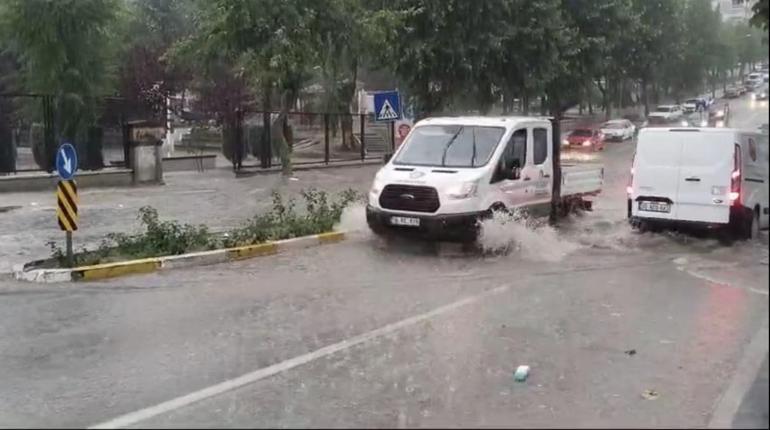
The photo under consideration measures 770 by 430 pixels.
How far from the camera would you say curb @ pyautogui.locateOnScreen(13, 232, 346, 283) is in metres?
11.1

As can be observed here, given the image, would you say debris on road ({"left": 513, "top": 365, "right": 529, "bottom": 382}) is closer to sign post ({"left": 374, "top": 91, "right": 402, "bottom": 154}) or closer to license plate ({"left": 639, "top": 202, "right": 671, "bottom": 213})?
license plate ({"left": 639, "top": 202, "right": 671, "bottom": 213})

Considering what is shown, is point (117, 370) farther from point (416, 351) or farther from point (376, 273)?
point (376, 273)

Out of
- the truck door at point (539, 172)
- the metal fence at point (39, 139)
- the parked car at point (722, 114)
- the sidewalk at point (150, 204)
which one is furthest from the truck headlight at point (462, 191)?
the metal fence at point (39, 139)

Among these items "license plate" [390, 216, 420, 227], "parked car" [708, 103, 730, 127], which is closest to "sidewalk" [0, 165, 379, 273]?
"license plate" [390, 216, 420, 227]

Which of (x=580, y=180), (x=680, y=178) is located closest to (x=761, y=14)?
(x=680, y=178)

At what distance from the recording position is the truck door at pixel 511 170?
12930 mm

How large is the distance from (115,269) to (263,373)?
5329 mm

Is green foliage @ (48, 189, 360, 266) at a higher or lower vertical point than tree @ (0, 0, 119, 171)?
lower

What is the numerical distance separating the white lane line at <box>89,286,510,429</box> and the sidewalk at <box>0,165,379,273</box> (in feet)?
20.5

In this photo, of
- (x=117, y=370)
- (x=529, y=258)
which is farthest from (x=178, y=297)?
(x=529, y=258)

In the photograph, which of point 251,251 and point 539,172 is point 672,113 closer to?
point 539,172

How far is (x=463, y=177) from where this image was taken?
487 inches

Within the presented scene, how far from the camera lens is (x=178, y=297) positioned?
32.4 feet

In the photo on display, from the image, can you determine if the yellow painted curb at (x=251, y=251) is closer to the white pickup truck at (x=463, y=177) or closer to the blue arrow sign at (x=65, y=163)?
the white pickup truck at (x=463, y=177)
